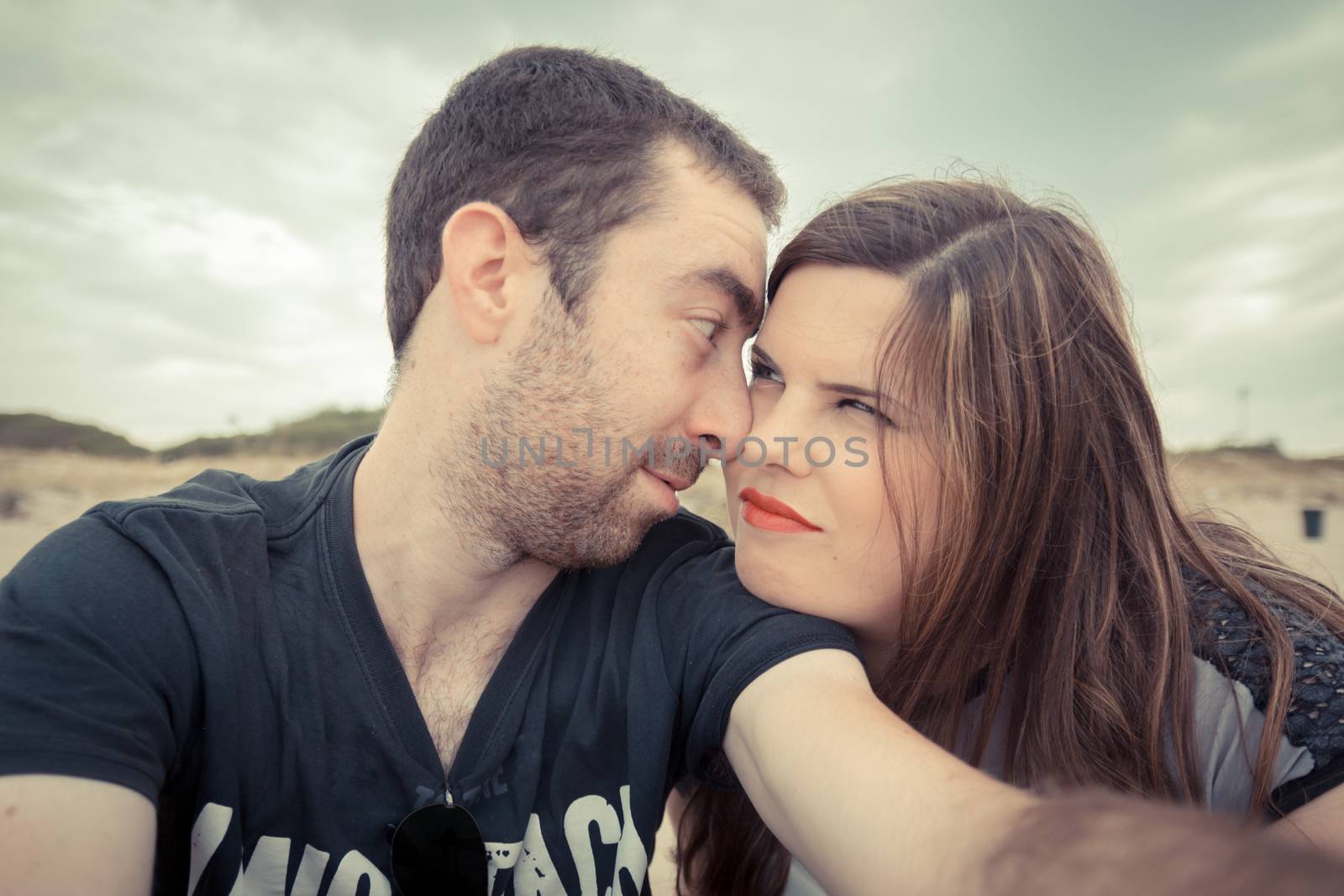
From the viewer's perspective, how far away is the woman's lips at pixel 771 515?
6.88ft

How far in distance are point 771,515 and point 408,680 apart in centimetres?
100

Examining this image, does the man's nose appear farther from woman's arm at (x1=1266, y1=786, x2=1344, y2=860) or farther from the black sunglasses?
woman's arm at (x1=1266, y1=786, x2=1344, y2=860)

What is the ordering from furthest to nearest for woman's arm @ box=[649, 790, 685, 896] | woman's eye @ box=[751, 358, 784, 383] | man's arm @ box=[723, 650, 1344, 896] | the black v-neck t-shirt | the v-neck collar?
woman's arm @ box=[649, 790, 685, 896] → woman's eye @ box=[751, 358, 784, 383] → the v-neck collar → the black v-neck t-shirt → man's arm @ box=[723, 650, 1344, 896]

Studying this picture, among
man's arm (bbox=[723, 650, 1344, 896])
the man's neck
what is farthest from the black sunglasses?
man's arm (bbox=[723, 650, 1344, 896])

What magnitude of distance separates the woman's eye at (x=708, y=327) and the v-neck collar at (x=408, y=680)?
0.93 m

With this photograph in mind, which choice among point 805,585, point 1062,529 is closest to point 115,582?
point 805,585

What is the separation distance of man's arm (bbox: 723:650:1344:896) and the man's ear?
1228 mm

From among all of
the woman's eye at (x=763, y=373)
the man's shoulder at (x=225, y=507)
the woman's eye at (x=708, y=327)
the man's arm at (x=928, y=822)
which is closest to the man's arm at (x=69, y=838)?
the man's shoulder at (x=225, y=507)

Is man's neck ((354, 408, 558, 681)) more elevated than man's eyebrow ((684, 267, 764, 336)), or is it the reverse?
man's eyebrow ((684, 267, 764, 336))

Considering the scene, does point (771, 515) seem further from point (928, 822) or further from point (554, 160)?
point (554, 160)

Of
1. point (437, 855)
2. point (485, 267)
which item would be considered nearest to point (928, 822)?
point (437, 855)

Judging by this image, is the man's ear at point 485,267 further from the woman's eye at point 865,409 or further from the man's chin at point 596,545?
the woman's eye at point 865,409

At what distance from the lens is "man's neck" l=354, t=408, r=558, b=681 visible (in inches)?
81.9

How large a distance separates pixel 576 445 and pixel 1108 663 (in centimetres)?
150
